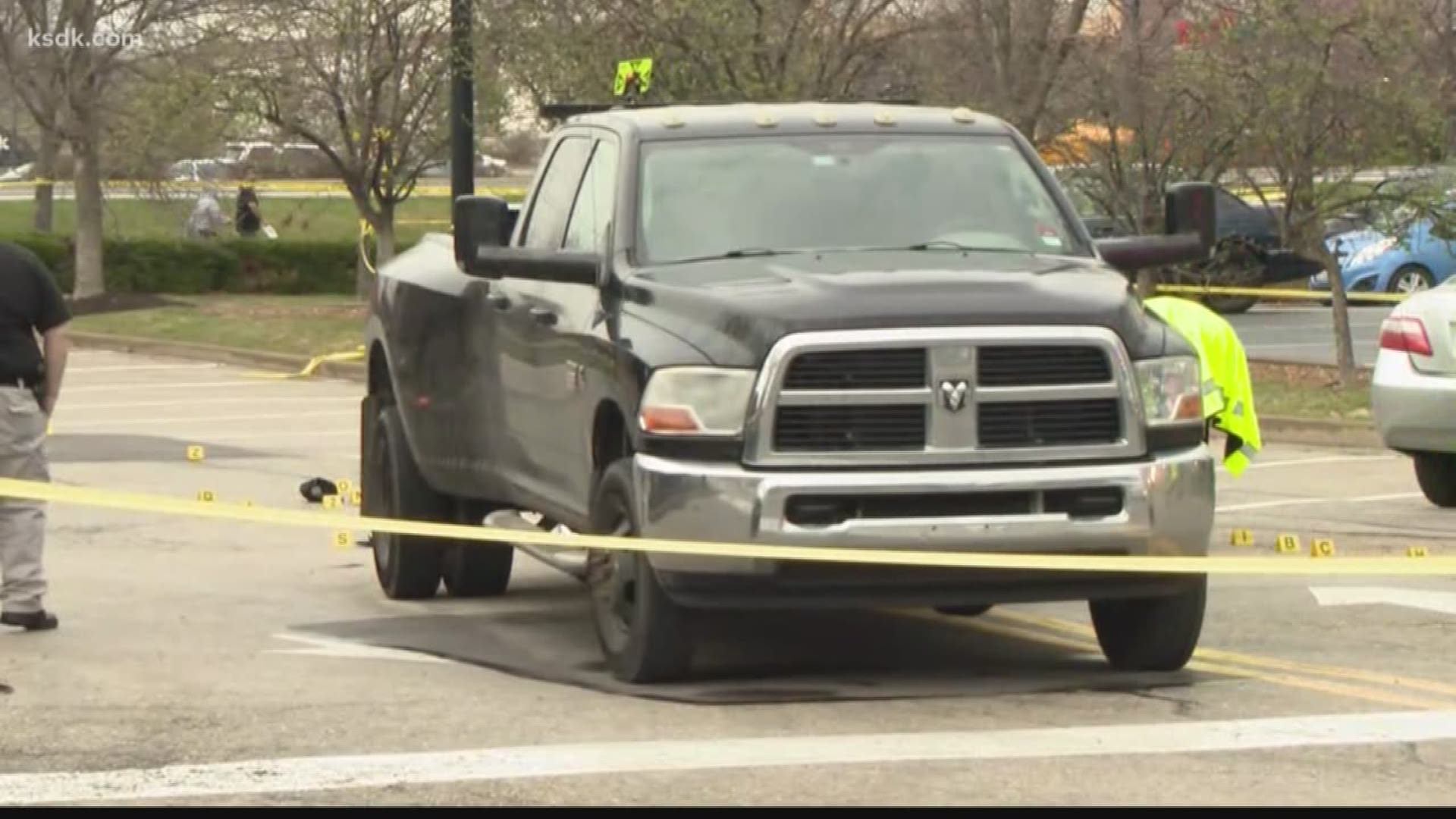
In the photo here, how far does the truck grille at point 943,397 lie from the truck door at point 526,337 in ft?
5.36

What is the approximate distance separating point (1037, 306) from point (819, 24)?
1611cm

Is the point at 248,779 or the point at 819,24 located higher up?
the point at 819,24

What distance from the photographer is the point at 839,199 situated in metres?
10.2

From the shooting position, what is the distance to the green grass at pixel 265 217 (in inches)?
1592

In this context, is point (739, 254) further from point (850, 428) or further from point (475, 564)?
point (475, 564)

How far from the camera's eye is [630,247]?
9984mm

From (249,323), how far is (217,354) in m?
2.20

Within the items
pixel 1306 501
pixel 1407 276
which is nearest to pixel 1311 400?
pixel 1306 501

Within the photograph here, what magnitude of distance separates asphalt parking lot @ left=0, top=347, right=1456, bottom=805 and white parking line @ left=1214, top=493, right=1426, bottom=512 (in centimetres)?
152

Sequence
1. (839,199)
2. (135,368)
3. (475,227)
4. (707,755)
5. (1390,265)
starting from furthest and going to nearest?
(1390,265)
(135,368)
(475,227)
(839,199)
(707,755)

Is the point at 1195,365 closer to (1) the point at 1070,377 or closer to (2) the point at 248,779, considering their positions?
(1) the point at 1070,377

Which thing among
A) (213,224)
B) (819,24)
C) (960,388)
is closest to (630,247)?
(960,388)

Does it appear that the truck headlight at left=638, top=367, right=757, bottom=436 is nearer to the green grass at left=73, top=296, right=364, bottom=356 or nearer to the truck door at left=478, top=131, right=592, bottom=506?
the truck door at left=478, top=131, right=592, bottom=506

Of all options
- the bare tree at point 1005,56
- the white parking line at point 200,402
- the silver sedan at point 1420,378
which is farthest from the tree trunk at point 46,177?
the silver sedan at point 1420,378
